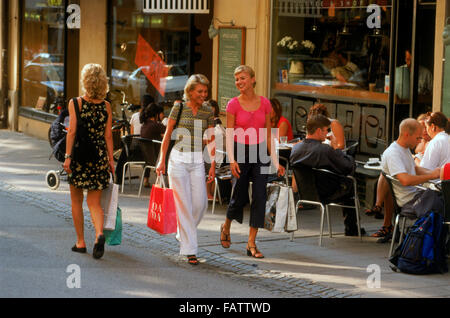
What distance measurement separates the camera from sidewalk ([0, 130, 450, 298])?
744cm

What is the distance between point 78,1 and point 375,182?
10006 mm

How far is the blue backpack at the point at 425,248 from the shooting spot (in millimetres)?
7867

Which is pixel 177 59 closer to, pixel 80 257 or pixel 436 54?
pixel 436 54

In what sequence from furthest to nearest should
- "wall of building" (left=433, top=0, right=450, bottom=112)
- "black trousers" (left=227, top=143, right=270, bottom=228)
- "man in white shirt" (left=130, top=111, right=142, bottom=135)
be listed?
"man in white shirt" (left=130, top=111, right=142, bottom=135) < "wall of building" (left=433, top=0, right=450, bottom=112) < "black trousers" (left=227, top=143, right=270, bottom=228)

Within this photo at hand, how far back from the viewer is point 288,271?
316 inches

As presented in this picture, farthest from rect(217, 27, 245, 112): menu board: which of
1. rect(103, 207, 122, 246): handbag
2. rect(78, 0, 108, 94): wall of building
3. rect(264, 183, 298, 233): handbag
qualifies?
rect(103, 207, 122, 246): handbag

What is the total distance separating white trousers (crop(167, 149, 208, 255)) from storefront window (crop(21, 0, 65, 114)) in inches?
476

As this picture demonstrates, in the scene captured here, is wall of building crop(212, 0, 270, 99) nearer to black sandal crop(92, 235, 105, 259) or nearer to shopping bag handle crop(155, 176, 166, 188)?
shopping bag handle crop(155, 176, 166, 188)

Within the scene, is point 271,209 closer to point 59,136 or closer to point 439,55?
point 439,55

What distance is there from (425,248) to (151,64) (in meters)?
10.3

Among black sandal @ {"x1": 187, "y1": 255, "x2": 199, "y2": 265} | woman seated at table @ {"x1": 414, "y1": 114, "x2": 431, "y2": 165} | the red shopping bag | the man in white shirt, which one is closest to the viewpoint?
black sandal @ {"x1": 187, "y1": 255, "x2": 199, "y2": 265}

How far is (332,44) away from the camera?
1309 cm

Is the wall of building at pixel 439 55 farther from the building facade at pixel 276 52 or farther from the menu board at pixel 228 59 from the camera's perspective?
the menu board at pixel 228 59

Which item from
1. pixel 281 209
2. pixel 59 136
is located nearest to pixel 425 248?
pixel 281 209
